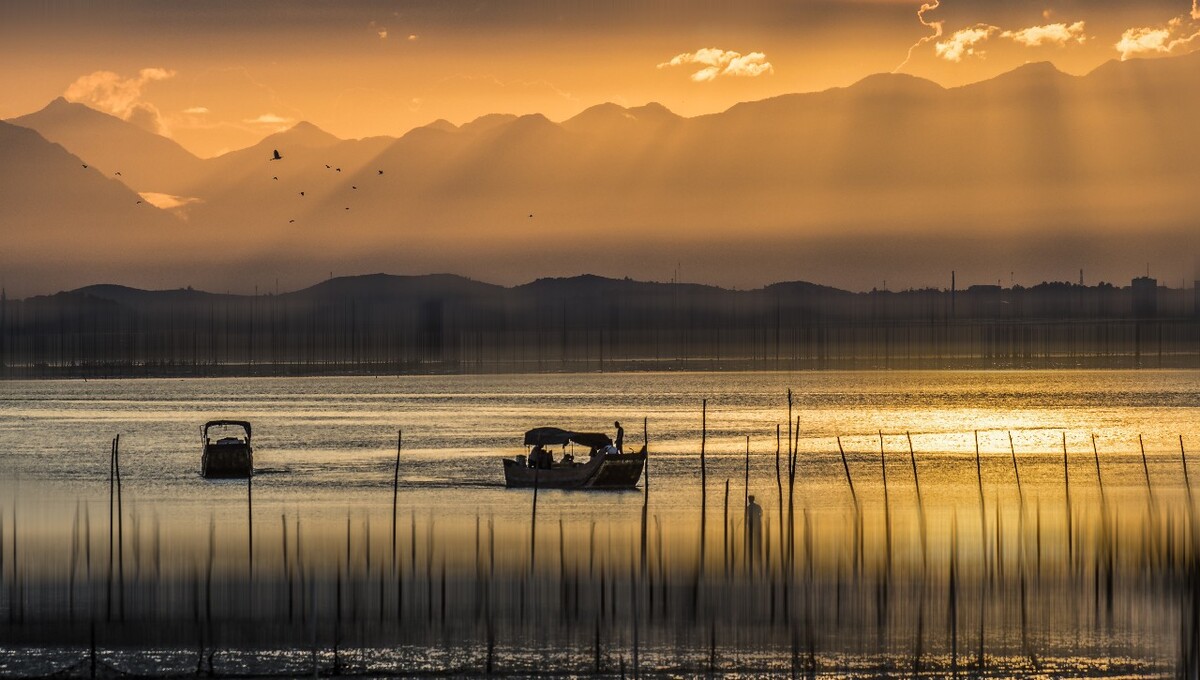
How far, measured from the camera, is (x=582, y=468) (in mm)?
65312

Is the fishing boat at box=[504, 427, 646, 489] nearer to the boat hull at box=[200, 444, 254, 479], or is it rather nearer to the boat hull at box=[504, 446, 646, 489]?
the boat hull at box=[504, 446, 646, 489]

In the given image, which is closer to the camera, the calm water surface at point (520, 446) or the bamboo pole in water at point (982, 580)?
the bamboo pole in water at point (982, 580)

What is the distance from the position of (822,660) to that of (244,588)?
15.0m

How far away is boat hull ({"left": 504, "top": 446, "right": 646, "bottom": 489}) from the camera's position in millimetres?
64812

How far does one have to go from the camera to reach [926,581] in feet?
121

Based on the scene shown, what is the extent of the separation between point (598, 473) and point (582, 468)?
2.73 ft

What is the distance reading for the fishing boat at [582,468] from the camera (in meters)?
64.9

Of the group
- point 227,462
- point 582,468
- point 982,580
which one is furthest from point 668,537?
point 227,462

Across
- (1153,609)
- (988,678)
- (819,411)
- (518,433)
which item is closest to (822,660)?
(988,678)

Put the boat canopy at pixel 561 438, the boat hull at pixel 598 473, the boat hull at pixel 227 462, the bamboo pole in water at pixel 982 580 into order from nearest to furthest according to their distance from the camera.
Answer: the bamboo pole in water at pixel 982 580, the boat hull at pixel 598 473, the boat canopy at pixel 561 438, the boat hull at pixel 227 462

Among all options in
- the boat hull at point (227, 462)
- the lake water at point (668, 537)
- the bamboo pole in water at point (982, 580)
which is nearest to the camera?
the bamboo pole in water at point (982, 580)

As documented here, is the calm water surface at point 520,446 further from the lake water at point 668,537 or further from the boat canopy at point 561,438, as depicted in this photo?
the boat canopy at point 561,438

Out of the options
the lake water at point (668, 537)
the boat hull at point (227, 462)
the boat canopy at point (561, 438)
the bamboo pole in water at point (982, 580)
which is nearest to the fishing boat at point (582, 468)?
the boat canopy at point (561, 438)

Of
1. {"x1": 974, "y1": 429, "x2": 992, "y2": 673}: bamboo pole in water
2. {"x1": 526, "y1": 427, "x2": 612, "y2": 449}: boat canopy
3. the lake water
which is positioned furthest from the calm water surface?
{"x1": 974, "y1": 429, "x2": 992, "y2": 673}: bamboo pole in water
